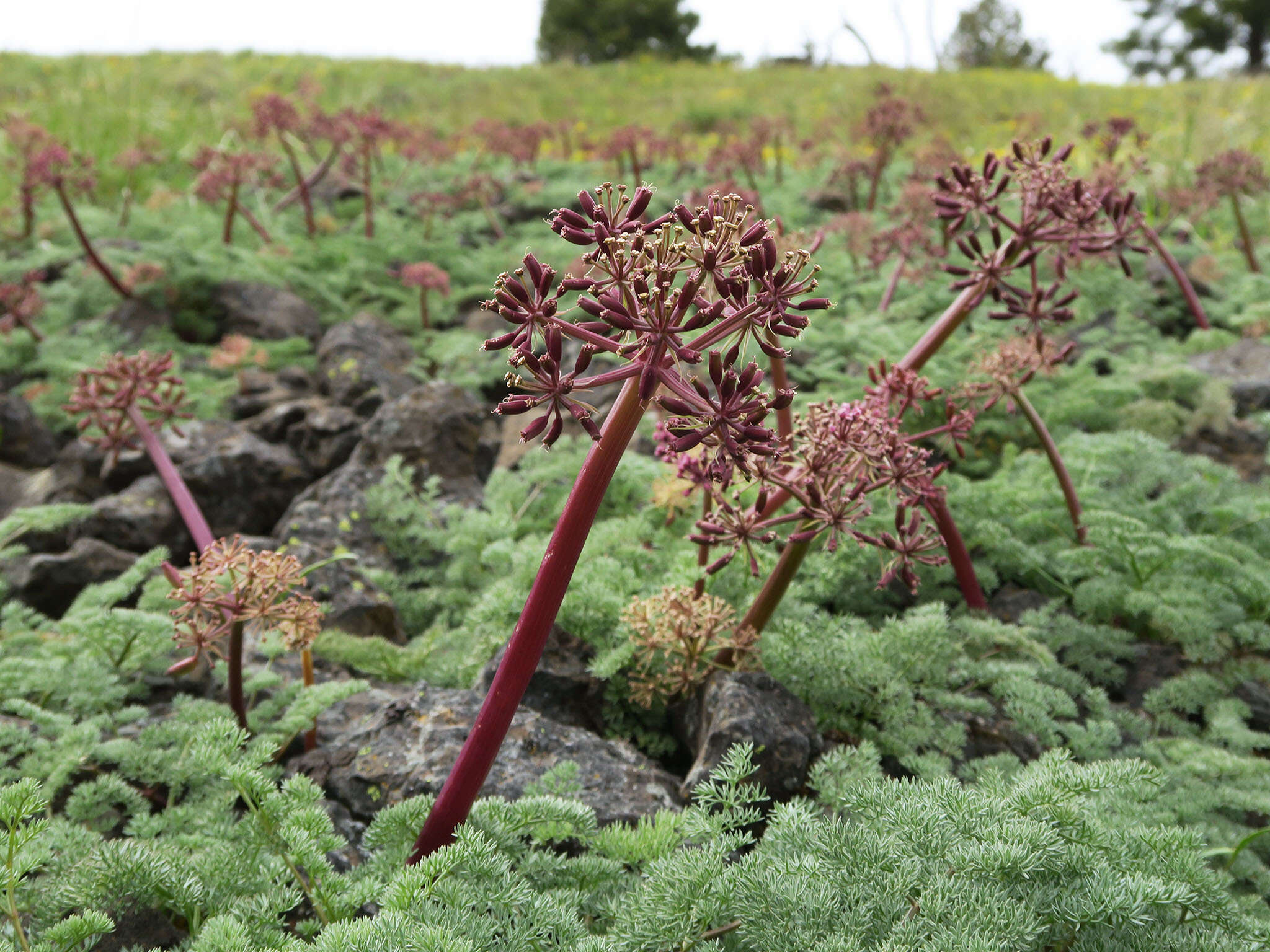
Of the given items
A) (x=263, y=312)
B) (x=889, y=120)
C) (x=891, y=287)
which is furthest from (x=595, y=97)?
(x=891, y=287)

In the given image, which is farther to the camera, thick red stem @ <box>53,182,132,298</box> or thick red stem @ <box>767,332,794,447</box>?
thick red stem @ <box>53,182,132,298</box>

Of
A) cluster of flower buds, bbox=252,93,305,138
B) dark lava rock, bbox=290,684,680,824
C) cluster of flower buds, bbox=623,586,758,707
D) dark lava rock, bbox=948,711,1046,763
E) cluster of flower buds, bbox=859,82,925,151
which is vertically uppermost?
cluster of flower buds, bbox=859,82,925,151

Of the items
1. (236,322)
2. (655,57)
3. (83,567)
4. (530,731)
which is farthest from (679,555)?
(655,57)

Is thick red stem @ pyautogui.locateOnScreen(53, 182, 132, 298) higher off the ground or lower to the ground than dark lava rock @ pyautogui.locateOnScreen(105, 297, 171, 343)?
higher

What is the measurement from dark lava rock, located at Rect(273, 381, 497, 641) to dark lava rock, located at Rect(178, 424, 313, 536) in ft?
0.99

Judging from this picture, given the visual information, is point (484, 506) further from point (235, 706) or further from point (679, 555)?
point (235, 706)

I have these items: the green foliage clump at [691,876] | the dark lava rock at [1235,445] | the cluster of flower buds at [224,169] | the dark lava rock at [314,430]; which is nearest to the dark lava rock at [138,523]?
the dark lava rock at [314,430]

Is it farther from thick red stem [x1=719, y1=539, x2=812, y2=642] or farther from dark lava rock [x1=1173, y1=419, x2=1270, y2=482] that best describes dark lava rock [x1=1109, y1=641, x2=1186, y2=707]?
dark lava rock [x1=1173, y1=419, x2=1270, y2=482]

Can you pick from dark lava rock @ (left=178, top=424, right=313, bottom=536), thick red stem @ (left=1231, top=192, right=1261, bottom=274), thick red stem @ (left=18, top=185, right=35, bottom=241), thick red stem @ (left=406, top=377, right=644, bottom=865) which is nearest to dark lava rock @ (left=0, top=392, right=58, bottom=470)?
dark lava rock @ (left=178, top=424, right=313, bottom=536)

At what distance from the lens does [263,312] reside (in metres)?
6.89

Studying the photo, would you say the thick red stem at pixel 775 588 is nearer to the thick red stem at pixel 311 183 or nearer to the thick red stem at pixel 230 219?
the thick red stem at pixel 230 219

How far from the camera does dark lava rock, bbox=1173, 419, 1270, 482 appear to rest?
15.4 feet

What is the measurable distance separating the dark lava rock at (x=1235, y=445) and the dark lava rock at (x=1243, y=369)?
0.17m

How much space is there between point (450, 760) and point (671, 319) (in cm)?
162
